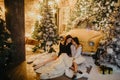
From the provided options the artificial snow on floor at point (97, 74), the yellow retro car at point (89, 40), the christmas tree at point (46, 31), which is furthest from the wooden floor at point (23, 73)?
the yellow retro car at point (89, 40)

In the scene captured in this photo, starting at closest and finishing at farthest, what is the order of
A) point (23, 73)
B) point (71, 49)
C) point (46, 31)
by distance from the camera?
point (23, 73) → point (71, 49) → point (46, 31)

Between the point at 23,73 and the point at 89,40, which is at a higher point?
the point at 89,40

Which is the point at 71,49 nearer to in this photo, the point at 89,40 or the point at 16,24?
the point at 89,40

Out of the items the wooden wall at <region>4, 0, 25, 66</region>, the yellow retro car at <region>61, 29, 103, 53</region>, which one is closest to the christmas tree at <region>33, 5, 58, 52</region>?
the yellow retro car at <region>61, 29, 103, 53</region>

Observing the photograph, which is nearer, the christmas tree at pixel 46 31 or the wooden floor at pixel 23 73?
the wooden floor at pixel 23 73

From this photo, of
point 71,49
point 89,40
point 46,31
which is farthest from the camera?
point 46,31

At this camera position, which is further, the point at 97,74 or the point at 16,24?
the point at 16,24

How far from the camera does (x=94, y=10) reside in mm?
9000

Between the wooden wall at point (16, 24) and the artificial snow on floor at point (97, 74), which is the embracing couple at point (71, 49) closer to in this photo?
the artificial snow on floor at point (97, 74)

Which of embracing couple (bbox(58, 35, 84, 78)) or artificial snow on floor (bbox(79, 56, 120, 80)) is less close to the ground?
embracing couple (bbox(58, 35, 84, 78))

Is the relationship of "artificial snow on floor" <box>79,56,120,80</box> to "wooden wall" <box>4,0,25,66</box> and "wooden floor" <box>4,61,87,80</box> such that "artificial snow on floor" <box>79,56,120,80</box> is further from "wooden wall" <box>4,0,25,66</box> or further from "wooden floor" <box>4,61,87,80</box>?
"wooden wall" <box>4,0,25,66</box>

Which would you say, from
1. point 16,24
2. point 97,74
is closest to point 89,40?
point 97,74

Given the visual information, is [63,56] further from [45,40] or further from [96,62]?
[45,40]

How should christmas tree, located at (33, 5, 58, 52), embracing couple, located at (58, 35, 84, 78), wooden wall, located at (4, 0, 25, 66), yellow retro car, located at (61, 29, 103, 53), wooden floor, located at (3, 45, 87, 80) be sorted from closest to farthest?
wooden floor, located at (3, 45, 87, 80) < wooden wall, located at (4, 0, 25, 66) < embracing couple, located at (58, 35, 84, 78) < yellow retro car, located at (61, 29, 103, 53) < christmas tree, located at (33, 5, 58, 52)
